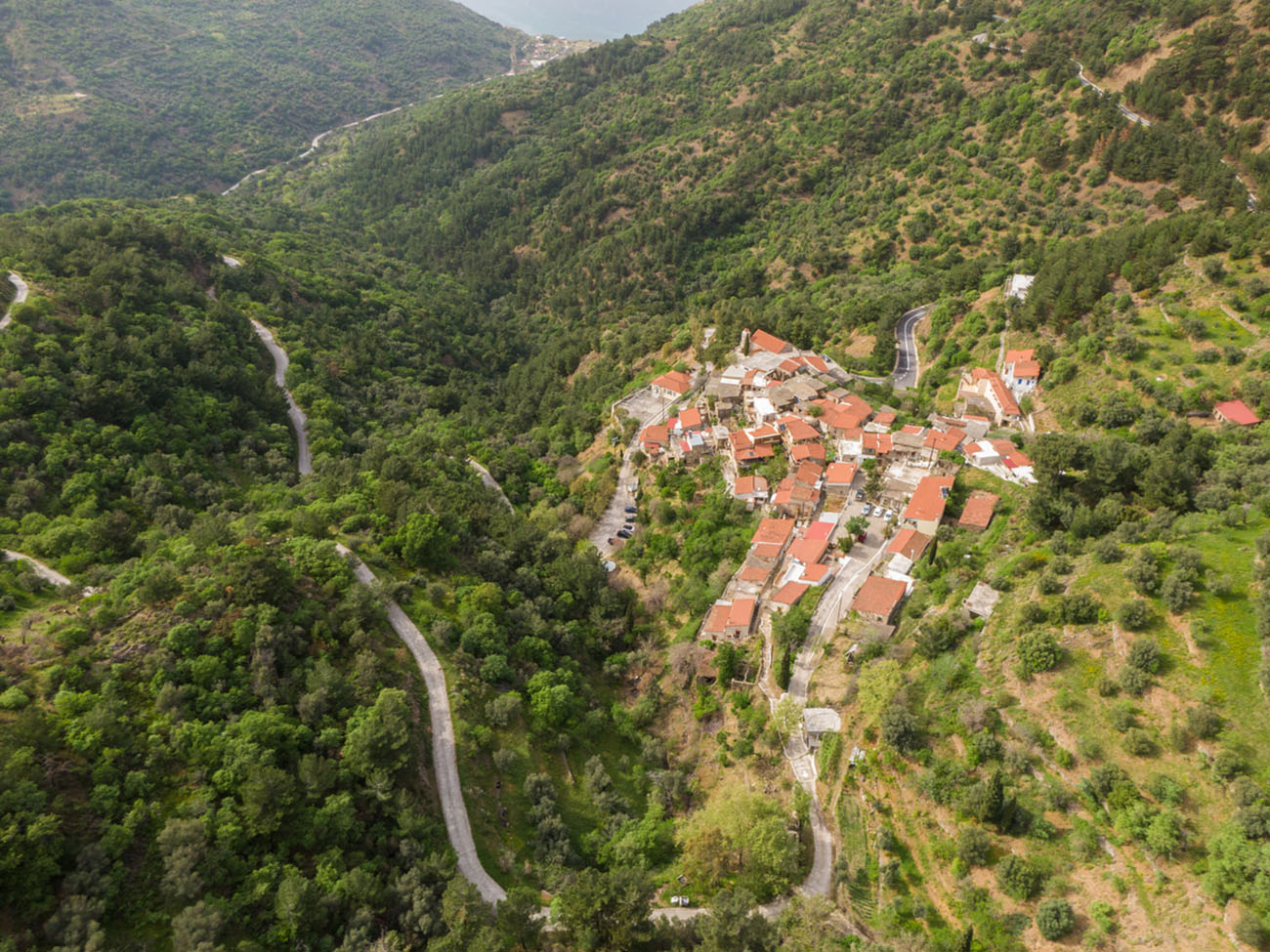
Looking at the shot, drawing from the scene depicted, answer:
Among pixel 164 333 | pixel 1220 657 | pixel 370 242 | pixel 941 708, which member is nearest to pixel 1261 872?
pixel 1220 657

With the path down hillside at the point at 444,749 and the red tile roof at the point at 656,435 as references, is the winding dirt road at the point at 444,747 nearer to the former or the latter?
the path down hillside at the point at 444,749

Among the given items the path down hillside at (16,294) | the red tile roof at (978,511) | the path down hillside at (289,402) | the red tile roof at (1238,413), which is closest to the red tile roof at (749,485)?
the red tile roof at (978,511)

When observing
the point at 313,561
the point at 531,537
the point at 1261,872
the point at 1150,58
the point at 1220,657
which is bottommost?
the point at 531,537

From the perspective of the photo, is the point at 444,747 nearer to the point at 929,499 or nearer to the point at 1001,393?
the point at 929,499

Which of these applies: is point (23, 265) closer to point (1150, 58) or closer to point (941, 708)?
point (941, 708)

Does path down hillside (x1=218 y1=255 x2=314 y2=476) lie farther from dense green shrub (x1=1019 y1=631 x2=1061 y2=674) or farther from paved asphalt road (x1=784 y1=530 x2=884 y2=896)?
dense green shrub (x1=1019 y1=631 x2=1061 y2=674)

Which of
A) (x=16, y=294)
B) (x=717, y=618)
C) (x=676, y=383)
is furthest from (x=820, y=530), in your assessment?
(x=16, y=294)

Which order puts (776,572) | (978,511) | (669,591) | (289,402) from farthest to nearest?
(289,402), (669,591), (776,572), (978,511)
